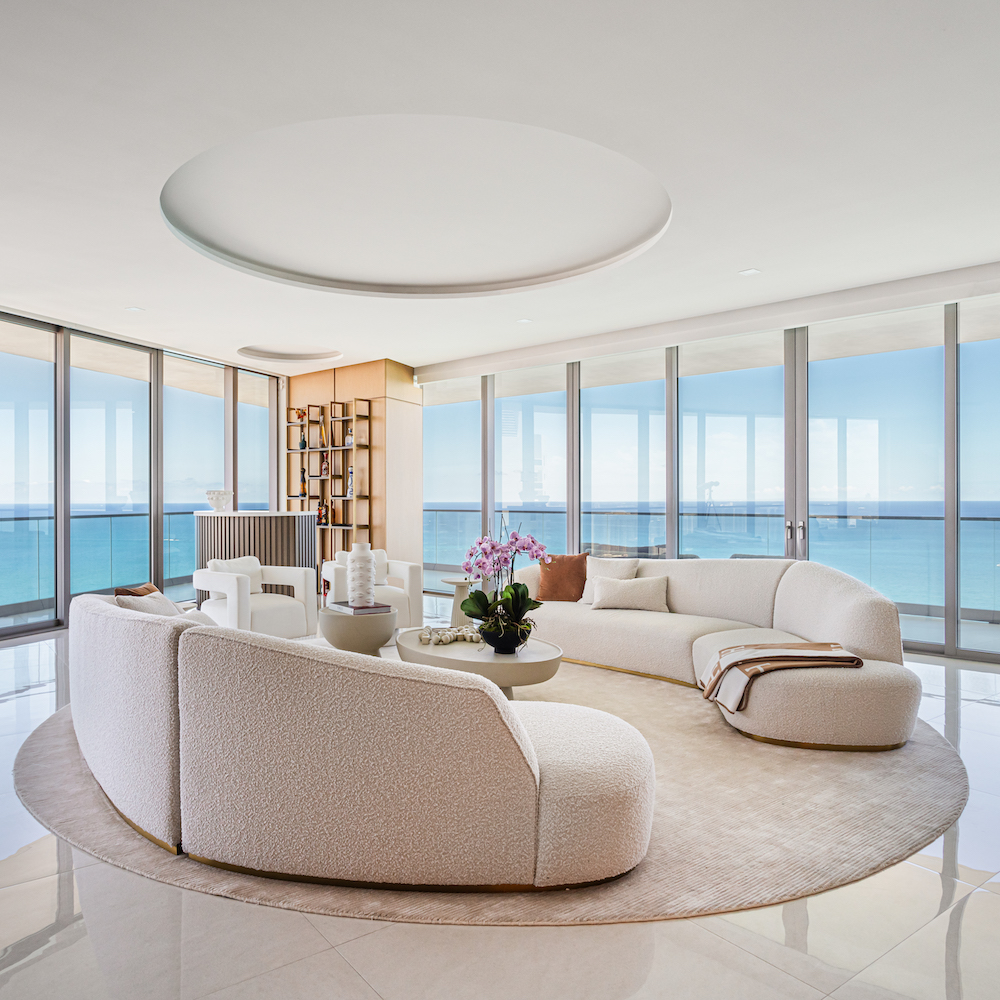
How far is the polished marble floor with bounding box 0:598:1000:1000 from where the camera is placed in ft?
5.05

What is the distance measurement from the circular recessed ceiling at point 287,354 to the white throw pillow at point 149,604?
422cm

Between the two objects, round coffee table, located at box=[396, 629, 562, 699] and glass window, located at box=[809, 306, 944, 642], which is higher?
glass window, located at box=[809, 306, 944, 642]

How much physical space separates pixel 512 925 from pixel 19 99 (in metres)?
3.26

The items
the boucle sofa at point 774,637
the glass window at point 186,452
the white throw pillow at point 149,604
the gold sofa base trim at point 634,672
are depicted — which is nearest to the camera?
the white throw pillow at point 149,604

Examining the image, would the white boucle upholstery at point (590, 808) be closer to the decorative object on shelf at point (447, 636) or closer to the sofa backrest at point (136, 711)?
the sofa backrest at point (136, 711)

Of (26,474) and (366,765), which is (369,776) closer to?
(366,765)

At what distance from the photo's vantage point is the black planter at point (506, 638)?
356 cm

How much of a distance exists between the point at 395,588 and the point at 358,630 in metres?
2.25

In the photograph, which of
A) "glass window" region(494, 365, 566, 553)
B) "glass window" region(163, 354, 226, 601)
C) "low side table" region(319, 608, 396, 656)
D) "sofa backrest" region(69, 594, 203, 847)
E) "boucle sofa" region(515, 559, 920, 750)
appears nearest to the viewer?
"sofa backrest" region(69, 594, 203, 847)

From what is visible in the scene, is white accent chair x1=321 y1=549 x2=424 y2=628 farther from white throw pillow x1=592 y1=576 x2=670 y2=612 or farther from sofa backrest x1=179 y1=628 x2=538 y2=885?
sofa backrest x1=179 y1=628 x2=538 y2=885

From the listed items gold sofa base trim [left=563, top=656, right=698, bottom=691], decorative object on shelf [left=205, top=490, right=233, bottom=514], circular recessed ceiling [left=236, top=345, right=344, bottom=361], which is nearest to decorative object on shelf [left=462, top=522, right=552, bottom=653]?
→ gold sofa base trim [left=563, top=656, right=698, bottom=691]

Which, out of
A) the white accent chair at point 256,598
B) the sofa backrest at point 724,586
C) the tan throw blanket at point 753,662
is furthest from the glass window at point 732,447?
the white accent chair at point 256,598

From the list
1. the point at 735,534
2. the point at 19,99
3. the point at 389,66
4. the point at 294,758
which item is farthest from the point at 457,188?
the point at 735,534

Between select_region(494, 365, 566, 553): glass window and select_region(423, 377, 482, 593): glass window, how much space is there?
0.35 m
